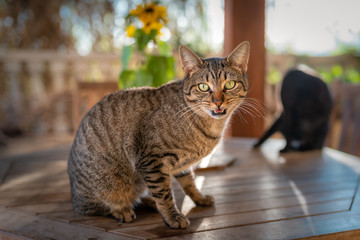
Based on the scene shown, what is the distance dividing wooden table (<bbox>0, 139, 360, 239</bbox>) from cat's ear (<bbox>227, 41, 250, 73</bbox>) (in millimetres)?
669

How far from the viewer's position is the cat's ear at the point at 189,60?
4.22 feet

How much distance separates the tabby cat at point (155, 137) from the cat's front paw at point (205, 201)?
0.70 feet

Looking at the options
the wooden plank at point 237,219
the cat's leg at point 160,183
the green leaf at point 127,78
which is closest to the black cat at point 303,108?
the wooden plank at point 237,219

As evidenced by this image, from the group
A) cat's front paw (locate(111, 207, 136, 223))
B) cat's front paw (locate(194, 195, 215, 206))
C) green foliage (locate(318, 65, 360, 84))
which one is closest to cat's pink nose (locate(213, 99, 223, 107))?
cat's front paw (locate(194, 195, 215, 206))

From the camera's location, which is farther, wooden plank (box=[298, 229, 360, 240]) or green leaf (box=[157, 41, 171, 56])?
green leaf (box=[157, 41, 171, 56])

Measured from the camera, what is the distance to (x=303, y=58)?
369cm

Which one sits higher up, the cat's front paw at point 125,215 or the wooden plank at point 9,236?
the wooden plank at point 9,236

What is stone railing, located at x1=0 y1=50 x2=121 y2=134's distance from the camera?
3.29 meters

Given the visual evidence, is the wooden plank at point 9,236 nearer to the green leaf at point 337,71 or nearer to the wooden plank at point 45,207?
the wooden plank at point 45,207

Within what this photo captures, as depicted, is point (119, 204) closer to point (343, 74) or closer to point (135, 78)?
point (135, 78)

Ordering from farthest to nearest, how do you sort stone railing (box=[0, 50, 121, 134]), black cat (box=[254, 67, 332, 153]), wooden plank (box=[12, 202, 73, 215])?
stone railing (box=[0, 50, 121, 134])
black cat (box=[254, 67, 332, 153])
wooden plank (box=[12, 202, 73, 215])

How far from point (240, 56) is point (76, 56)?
2.61 metres

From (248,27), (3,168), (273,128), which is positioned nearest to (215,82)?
(248,27)

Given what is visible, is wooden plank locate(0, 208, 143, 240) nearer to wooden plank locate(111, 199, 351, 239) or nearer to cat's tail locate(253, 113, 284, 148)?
wooden plank locate(111, 199, 351, 239)
